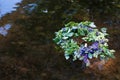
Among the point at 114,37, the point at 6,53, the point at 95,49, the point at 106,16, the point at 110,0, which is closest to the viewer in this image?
the point at 95,49

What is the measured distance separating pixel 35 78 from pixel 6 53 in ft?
1.79

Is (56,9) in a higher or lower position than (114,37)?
higher

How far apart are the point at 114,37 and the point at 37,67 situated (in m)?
1.18

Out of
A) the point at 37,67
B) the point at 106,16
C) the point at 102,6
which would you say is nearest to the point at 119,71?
the point at 37,67

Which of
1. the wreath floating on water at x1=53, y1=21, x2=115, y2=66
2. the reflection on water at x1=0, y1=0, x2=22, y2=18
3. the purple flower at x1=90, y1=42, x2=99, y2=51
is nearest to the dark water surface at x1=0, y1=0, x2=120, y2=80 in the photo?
the reflection on water at x1=0, y1=0, x2=22, y2=18

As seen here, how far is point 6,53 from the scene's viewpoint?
3338 millimetres

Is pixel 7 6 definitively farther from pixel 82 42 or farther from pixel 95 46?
pixel 95 46

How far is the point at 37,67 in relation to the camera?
3180 mm

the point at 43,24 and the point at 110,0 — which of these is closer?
the point at 43,24

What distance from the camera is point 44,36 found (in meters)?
3.62

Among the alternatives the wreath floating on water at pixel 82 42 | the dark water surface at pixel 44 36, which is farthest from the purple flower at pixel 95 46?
the dark water surface at pixel 44 36

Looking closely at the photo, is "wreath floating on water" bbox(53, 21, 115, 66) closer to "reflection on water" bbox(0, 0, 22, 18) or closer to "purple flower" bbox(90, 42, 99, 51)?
"purple flower" bbox(90, 42, 99, 51)

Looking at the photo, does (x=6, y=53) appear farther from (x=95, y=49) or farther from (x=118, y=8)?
(x=118, y=8)

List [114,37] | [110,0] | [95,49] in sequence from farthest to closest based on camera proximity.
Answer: [110,0] → [114,37] → [95,49]
